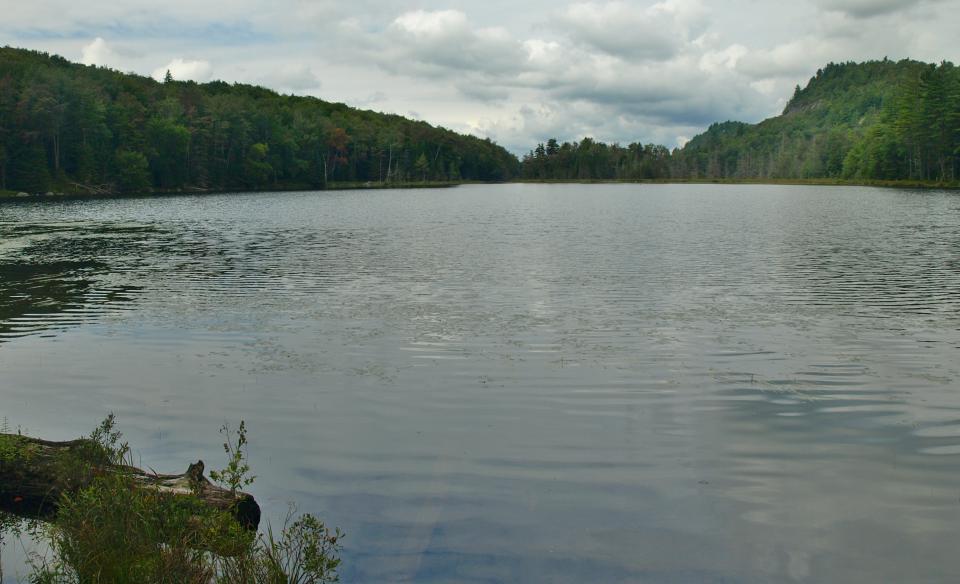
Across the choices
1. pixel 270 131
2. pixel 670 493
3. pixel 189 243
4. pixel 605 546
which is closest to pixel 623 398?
pixel 670 493

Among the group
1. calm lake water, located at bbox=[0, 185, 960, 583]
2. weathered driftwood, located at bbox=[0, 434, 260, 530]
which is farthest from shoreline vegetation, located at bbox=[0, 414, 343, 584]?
calm lake water, located at bbox=[0, 185, 960, 583]

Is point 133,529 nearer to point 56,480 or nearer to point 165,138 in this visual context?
point 56,480

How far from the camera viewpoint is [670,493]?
404 inches

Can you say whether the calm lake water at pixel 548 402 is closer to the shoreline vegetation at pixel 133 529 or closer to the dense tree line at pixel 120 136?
the shoreline vegetation at pixel 133 529

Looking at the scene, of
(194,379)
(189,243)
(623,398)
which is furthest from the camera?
(189,243)

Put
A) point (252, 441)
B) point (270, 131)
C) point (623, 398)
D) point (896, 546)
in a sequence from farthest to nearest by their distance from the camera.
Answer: point (270, 131) → point (623, 398) → point (252, 441) → point (896, 546)

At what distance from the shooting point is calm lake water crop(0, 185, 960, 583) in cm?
896

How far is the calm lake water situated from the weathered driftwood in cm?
110

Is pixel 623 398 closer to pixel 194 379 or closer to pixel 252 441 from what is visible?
pixel 252 441

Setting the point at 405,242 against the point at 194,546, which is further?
the point at 405,242

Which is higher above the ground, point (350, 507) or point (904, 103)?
point (904, 103)

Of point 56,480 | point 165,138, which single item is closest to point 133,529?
point 56,480

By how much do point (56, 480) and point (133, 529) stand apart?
235cm

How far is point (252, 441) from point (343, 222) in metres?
60.3
